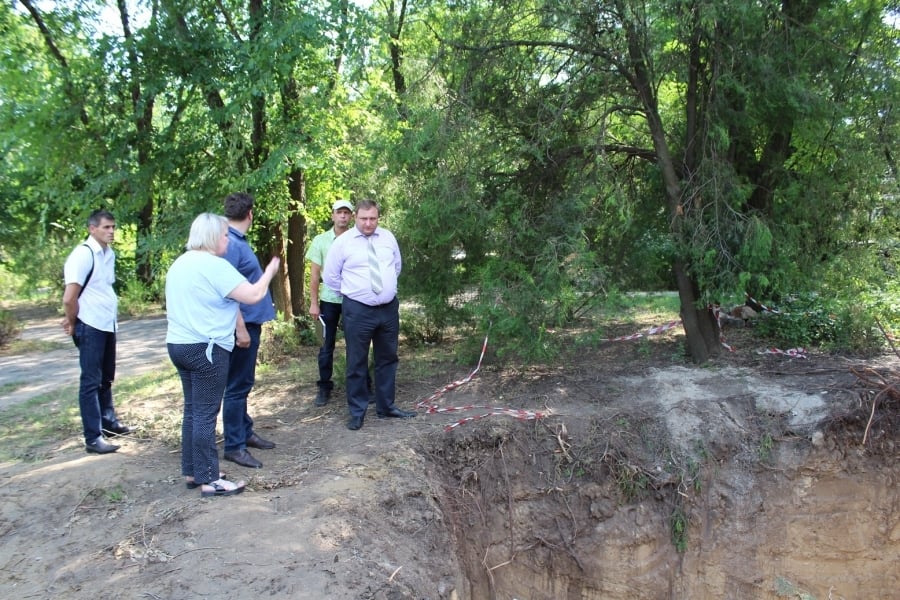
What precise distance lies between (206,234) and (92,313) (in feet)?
5.26

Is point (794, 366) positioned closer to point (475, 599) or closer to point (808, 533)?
point (808, 533)

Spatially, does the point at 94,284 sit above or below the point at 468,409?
above

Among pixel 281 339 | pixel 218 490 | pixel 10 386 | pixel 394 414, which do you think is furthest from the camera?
pixel 281 339

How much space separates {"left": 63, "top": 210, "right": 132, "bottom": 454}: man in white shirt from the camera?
501 centimetres

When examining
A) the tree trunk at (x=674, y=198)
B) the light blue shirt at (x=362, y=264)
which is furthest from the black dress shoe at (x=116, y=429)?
the tree trunk at (x=674, y=198)

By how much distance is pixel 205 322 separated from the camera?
4.21m

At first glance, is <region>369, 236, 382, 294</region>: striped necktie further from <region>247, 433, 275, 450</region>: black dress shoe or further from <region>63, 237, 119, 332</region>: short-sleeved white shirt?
<region>63, 237, 119, 332</region>: short-sleeved white shirt

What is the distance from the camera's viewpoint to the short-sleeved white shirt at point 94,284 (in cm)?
499

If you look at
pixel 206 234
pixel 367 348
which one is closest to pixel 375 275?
pixel 367 348

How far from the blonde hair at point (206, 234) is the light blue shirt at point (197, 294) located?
1.9 inches

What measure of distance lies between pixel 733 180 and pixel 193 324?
555 cm

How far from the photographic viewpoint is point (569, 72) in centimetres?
683

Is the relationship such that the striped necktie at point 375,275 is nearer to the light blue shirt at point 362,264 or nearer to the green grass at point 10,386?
the light blue shirt at point 362,264

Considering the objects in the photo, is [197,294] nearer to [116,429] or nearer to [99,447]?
[99,447]
